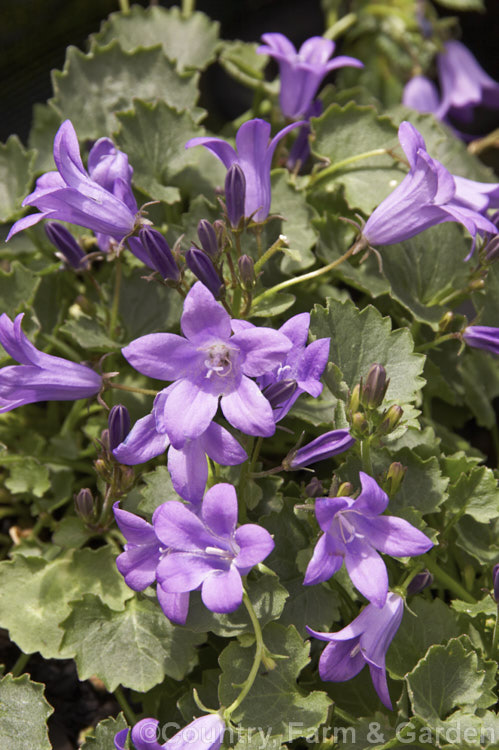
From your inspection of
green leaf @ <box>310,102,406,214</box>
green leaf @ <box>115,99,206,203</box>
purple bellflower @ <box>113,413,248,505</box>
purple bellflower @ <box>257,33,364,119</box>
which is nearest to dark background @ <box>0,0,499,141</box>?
green leaf @ <box>115,99,206,203</box>

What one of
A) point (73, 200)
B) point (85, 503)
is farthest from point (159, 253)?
point (85, 503)

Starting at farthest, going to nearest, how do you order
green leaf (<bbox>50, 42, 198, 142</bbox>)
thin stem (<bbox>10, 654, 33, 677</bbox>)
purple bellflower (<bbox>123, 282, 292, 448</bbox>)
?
green leaf (<bbox>50, 42, 198, 142</bbox>) → thin stem (<bbox>10, 654, 33, 677</bbox>) → purple bellflower (<bbox>123, 282, 292, 448</bbox>)

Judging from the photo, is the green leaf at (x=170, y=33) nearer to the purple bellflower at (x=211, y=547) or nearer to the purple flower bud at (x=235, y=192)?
the purple flower bud at (x=235, y=192)

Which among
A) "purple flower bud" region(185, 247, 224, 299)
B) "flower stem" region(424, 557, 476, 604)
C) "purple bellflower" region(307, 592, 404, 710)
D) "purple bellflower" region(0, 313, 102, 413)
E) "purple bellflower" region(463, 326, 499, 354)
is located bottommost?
"flower stem" region(424, 557, 476, 604)

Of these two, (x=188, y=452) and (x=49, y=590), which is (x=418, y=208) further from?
(x=49, y=590)

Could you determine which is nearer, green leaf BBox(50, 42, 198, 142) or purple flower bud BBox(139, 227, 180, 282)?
purple flower bud BBox(139, 227, 180, 282)

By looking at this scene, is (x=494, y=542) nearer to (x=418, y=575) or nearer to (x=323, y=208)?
(x=418, y=575)

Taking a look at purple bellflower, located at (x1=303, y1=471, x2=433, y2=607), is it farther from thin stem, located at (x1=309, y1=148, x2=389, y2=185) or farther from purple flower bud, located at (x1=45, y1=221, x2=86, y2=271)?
thin stem, located at (x1=309, y1=148, x2=389, y2=185)
